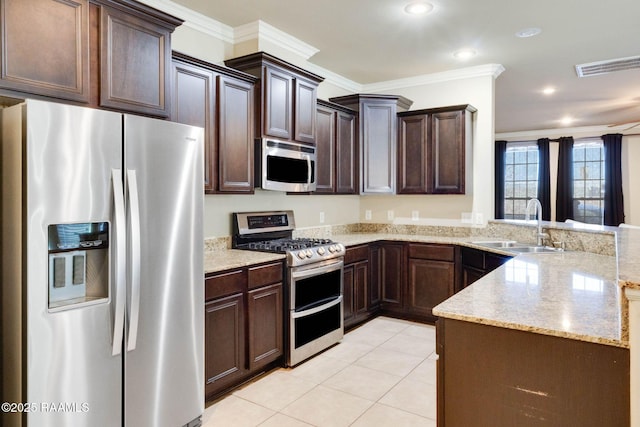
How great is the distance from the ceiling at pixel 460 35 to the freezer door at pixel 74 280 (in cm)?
173

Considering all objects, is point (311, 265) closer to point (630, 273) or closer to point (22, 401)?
point (22, 401)

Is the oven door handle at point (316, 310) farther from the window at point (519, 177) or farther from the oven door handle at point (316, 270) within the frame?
the window at point (519, 177)

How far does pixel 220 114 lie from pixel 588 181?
785 cm

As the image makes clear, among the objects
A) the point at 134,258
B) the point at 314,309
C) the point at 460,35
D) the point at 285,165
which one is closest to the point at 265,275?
the point at 314,309

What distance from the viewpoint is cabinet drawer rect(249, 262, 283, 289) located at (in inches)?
112

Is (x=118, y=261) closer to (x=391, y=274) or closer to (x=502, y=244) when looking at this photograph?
(x=391, y=274)

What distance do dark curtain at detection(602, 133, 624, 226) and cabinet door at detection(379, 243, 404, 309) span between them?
18.9 ft

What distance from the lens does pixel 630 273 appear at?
1.24 metres

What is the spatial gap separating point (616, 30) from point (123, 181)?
3.97 metres

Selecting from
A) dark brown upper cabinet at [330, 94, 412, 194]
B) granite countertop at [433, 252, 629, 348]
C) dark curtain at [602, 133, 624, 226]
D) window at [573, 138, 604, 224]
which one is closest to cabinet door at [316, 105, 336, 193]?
dark brown upper cabinet at [330, 94, 412, 194]

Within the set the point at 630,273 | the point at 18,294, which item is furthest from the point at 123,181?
the point at 630,273

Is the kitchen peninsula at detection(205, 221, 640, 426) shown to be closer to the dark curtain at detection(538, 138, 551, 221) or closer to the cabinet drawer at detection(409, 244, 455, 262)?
the cabinet drawer at detection(409, 244, 455, 262)

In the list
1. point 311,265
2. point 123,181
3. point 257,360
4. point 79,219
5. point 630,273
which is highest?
point 123,181

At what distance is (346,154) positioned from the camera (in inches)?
176
